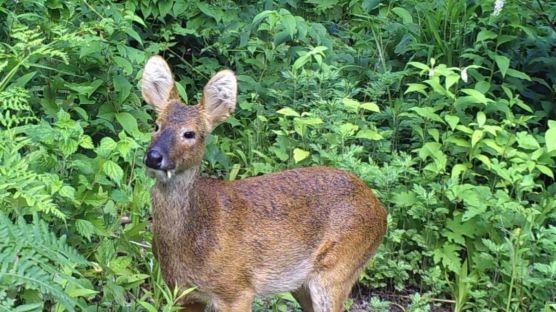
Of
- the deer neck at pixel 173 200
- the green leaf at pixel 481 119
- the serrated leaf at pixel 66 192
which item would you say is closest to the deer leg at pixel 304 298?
the deer neck at pixel 173 200

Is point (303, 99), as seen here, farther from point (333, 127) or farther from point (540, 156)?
point (540, 156)

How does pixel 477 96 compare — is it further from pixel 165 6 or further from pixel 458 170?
pixel 165 6

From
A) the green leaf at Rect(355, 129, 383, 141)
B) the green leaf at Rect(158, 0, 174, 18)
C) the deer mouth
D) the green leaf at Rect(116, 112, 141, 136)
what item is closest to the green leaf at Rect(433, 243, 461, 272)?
the green leaf at Rect(355, 129, 383, 141)

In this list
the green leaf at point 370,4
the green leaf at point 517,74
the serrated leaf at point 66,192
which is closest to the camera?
the serrated leaf at point 66,192

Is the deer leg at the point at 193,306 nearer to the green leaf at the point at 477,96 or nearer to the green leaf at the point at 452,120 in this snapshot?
the green leaf at the point at 452,120

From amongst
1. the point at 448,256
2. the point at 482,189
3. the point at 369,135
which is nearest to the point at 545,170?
the point at 482,189

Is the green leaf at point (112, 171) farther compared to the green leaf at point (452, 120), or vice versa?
the green leaf at point (452, 120)

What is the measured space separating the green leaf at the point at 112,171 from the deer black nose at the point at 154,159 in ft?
2.06

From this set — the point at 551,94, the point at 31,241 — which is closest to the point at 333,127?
the point at 551,94

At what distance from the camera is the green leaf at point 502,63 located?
7.51m

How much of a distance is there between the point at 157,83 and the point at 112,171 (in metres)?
0.57

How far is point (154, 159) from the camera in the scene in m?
4.91

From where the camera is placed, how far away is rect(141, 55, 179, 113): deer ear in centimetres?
550

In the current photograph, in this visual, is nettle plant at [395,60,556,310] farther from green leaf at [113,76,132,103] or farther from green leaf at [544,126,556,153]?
green leaf at [113,76,132,103]
